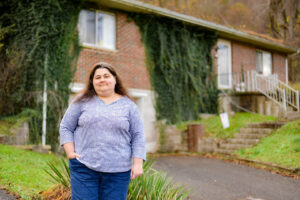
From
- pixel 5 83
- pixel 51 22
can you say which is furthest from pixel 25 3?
pixel 5 83

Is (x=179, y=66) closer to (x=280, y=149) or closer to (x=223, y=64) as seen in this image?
(x=223, y=64)

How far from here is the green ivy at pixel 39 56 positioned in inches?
336

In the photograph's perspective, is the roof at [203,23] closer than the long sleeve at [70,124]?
No

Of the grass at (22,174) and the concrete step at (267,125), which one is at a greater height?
the concrete step at (267,125)

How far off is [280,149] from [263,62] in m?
9.85

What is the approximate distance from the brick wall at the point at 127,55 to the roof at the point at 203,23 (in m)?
0.57

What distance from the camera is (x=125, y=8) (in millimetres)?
10773

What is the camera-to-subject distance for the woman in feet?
8.31

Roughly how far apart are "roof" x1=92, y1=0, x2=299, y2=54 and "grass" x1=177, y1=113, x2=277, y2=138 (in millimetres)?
3792

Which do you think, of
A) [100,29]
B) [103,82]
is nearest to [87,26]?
[100,29]

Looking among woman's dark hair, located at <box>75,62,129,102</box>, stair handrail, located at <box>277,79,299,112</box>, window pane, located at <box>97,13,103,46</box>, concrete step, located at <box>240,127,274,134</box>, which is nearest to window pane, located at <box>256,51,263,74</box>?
stair handrail, located at <box>277,79,299,112</box>

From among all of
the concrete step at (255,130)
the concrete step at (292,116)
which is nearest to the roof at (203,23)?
the concrete step at (292,116)

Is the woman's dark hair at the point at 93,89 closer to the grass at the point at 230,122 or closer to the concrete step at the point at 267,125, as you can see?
the grass at the point at 230,122

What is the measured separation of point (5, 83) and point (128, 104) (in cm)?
649
